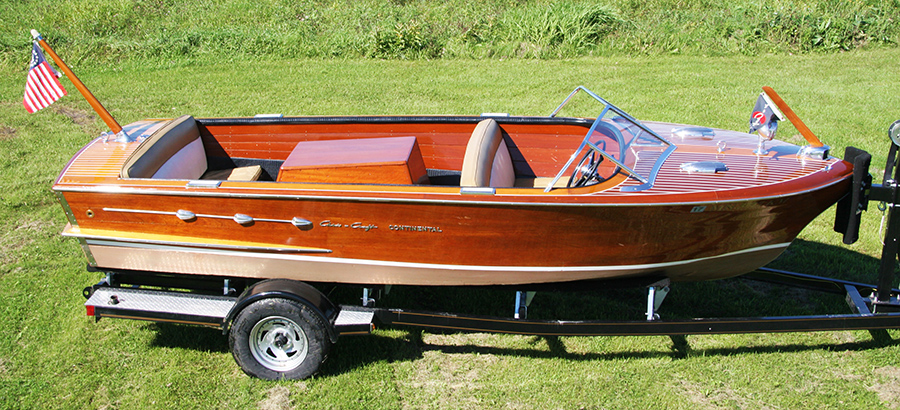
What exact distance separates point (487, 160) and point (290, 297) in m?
1.36

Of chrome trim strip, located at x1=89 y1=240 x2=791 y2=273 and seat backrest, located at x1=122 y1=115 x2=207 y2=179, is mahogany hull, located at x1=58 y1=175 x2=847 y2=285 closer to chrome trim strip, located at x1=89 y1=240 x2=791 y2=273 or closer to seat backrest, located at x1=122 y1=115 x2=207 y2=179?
chrome trim strip, located at x1=89 y1=240 x2=791 y2=273

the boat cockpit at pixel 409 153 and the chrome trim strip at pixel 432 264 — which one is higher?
the boat cockpit at pixel 409 153

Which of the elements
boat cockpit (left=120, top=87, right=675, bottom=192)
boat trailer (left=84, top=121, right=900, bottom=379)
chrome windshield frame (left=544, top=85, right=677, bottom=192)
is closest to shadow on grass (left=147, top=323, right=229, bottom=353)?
boat trailer (left=84, top=121, right=900, bottom=379)

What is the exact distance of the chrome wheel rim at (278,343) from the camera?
360 centimetres

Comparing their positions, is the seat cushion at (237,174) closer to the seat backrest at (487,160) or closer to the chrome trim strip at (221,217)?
the chrome trim strip at (221,217)

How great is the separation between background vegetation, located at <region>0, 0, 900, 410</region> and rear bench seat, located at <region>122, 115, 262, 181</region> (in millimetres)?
1083

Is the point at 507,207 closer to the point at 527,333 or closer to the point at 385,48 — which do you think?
the point at 527,333

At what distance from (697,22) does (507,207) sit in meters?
8.59

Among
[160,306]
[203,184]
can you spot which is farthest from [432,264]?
[160,306]

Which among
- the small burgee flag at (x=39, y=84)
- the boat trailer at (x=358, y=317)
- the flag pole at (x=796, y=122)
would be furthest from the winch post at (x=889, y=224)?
the small burgee flag at (x=39, y=84)

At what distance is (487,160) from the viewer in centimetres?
365

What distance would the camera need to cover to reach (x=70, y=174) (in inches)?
141

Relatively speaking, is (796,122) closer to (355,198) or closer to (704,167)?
(704,167)

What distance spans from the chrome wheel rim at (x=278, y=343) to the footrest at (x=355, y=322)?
22cm
